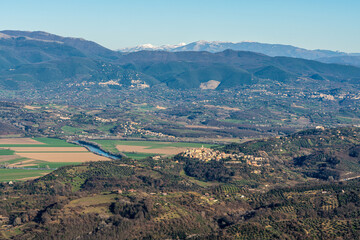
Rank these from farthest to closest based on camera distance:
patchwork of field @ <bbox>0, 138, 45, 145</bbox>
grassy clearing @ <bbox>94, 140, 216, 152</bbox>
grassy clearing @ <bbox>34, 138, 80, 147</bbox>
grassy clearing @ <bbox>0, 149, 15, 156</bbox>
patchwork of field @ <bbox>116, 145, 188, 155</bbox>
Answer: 1. patchwork of field @ <bbox>0, 138, 45, 145</bbox>
2. grassy clearing @ <bbox>94, 140, 216, 152</bbox>
3. grassy clearing @ <bbox>34, 138, 80, 147</bbox>
4. patchwork of field @ <bbox>116, 145, 188, 155</bbox>
5. grassy clearing @ <bbox>0, 149, 15, 156</bbox>

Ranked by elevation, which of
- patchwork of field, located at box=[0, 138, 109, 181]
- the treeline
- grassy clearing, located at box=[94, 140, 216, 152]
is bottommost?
grassy clearing, located at box=[94, 140, 216, 152]

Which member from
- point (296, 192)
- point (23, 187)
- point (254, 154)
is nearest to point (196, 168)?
point (254, 154)

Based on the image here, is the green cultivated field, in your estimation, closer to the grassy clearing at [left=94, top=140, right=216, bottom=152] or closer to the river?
the river

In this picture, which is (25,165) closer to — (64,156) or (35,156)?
(35,156)

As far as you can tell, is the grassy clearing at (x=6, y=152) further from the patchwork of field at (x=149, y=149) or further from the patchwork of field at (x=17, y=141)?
the patchwork of field at (x=149, y=149)

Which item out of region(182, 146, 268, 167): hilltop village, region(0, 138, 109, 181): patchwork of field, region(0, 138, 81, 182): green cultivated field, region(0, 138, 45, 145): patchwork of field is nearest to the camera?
region(0, 138, 81, 182): green cultivated field

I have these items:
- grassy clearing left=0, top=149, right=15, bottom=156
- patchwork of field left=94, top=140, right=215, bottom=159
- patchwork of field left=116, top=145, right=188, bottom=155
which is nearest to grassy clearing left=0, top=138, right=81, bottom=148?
grassy clearing left=0, top=149, right=15, bottom=156

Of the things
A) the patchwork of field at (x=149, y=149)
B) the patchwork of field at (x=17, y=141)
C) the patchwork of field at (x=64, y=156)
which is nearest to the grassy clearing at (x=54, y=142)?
the patchwork of field at (x=17, y=141)
